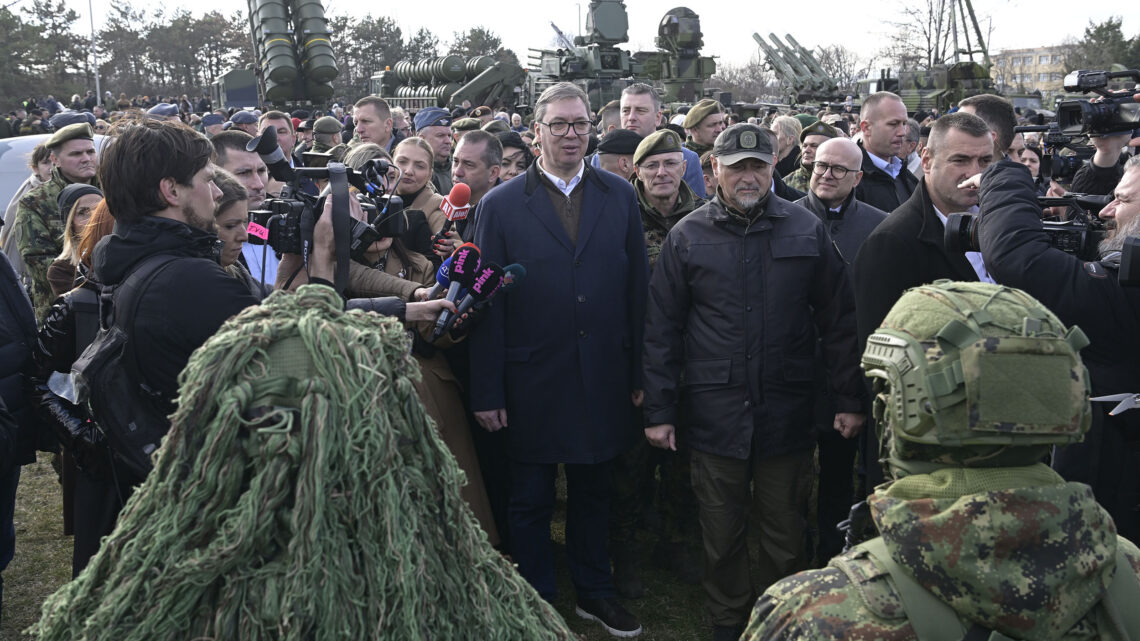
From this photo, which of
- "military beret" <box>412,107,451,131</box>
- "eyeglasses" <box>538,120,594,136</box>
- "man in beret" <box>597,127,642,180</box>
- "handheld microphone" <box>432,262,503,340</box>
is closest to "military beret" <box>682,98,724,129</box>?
"man in beret" <box>597,127,642,180</box>

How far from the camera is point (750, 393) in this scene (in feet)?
12.4

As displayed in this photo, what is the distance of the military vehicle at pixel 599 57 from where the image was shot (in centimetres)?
2338

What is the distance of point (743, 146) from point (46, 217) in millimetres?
4865

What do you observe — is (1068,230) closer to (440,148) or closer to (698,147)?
(698,147)

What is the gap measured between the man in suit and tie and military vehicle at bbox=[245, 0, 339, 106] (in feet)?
70.6

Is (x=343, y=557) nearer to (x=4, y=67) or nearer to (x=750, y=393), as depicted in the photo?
(x=750, y=393)

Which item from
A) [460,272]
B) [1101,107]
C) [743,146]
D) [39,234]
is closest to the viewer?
[460,272]

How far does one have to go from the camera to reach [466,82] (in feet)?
95.0

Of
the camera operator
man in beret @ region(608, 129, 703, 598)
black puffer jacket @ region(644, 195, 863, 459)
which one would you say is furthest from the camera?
man in beret @ region(608, 129, 703, 598)

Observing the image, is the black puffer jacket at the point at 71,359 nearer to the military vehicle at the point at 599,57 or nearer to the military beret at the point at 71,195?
the military beret at the point at 71,195

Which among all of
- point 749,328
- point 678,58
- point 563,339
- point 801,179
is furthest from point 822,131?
point 678,58

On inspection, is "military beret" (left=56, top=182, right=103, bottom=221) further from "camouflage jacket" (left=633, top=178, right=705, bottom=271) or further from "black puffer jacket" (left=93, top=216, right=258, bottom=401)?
"camouflage jacket" (left=633, top=178, right=705, bottom=271)

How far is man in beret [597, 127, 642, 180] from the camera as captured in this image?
19.2 feet

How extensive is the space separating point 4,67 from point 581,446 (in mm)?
50432
